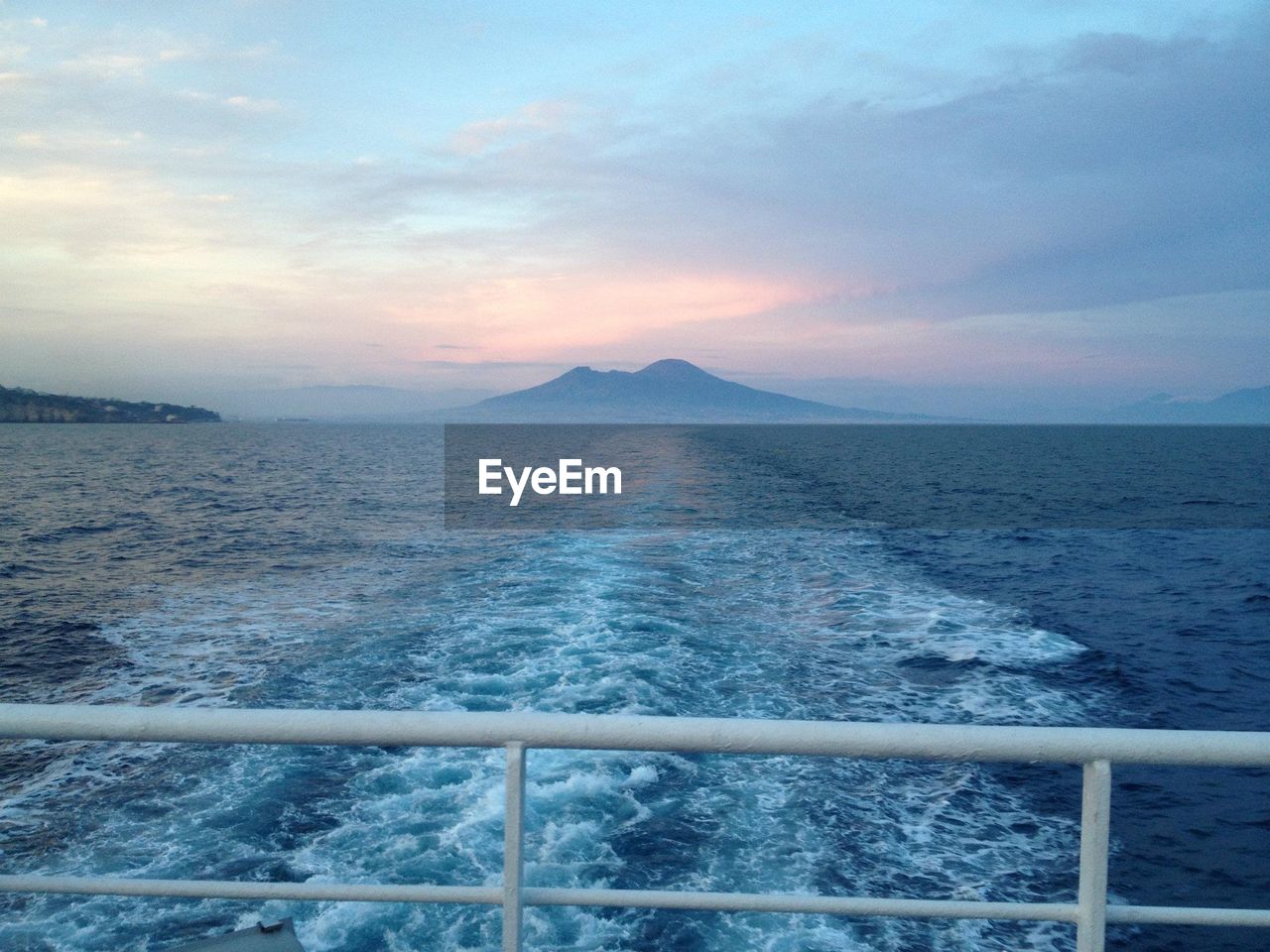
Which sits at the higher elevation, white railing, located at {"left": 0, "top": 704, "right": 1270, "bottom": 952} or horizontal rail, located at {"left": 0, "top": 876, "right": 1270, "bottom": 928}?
white railing, located at {"left": 0, "top": 704, "right": 1270, "bottom": 952}

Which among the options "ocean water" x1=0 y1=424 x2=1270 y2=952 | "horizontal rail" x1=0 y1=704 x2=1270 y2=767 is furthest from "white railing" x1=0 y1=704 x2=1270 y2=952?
"ocean water" x1=0 y1=424 x2=1270 y2=952

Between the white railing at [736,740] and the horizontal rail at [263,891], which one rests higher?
the white railing at [736,740]

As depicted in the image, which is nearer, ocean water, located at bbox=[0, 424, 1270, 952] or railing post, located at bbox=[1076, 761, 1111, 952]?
railing post, located at bbox=[1076, 761, 1111, 952]

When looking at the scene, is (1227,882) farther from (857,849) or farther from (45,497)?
(45,497)

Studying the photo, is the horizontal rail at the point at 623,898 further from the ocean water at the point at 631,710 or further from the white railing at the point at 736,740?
the ocean water at the point at 631,710

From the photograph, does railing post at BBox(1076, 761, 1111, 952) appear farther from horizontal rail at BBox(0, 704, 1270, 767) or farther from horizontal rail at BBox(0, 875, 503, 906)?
horizontal rail at BBox(0, 875, 503, 906)

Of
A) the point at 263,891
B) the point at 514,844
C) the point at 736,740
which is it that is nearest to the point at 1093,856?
the point at 736,740

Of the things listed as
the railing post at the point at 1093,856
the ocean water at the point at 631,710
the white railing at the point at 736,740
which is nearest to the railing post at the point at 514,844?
the white railing at the point at 736,740

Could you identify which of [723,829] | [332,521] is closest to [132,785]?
[723,829]
